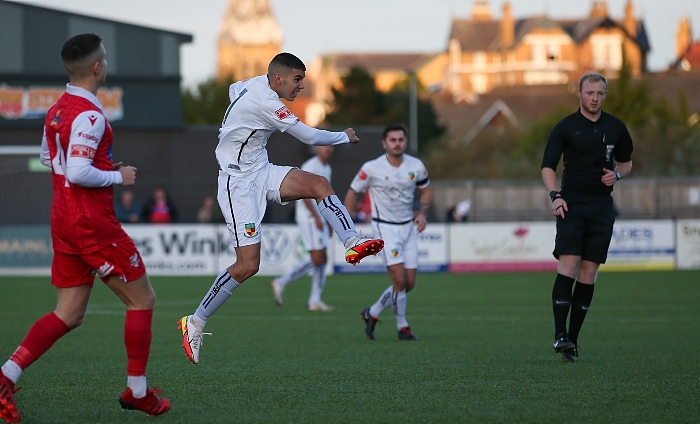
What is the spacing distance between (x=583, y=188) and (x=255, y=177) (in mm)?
2774

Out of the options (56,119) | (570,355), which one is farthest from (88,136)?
(570,355)

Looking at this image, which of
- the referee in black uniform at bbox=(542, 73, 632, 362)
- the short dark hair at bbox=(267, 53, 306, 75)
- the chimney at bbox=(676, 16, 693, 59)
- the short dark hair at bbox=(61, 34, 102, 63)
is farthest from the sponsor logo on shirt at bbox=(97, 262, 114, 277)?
the chimney at bbox=(676, 16, 693, 59)

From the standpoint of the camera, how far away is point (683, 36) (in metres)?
125

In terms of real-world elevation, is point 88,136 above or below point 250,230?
above

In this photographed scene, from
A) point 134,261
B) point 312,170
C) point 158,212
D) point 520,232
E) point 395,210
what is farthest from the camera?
point 158,212

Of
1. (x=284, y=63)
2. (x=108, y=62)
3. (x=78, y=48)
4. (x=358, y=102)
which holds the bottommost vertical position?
(x=78, y=48)

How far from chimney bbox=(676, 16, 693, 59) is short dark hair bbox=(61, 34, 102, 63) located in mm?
123366

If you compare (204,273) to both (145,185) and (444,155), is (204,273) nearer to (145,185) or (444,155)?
(145,185)

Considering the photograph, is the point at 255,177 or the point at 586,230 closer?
the point at 255,177

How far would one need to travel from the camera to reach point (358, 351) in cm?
986

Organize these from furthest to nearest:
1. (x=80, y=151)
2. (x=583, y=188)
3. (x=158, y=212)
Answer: (x=158, y=212)
(x=583, y=188)
(x=80, y=151)

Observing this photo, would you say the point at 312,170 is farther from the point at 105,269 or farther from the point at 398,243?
the point at 105,269

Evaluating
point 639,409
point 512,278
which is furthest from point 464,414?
point 512,278

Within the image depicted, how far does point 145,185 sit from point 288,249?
1010cm
